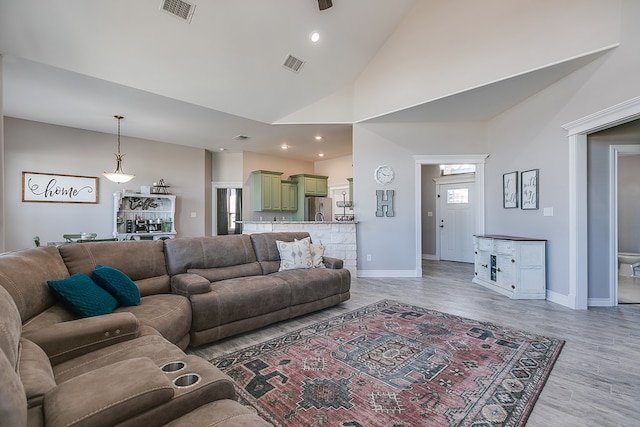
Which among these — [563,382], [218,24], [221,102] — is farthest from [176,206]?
[563,382]

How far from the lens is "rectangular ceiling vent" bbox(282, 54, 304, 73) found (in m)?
4.47

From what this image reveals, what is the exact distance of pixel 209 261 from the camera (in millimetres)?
3307

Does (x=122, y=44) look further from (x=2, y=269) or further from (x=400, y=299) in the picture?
(x=400, y=299)

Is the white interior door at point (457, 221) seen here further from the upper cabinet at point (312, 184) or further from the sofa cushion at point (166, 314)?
the sofa cushion at point (166, 314)

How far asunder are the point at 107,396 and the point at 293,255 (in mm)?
2843

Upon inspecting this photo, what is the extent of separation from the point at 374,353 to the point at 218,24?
3.98 meters

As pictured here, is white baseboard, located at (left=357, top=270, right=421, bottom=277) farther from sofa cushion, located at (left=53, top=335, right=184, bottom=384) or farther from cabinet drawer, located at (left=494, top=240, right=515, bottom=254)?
sofa cushion, located at (left=53, top=335, right=184, bottom=384)

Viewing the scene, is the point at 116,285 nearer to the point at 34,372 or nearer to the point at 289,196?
the point at 34,372

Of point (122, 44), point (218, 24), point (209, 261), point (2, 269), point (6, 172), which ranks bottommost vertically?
point (209, 261)

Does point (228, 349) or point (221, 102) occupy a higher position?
point (221, 102)

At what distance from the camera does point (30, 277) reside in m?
1.84

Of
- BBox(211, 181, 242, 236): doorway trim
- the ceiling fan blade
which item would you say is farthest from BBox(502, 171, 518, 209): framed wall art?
BBox(211, 181, 242, 236): doorway trim

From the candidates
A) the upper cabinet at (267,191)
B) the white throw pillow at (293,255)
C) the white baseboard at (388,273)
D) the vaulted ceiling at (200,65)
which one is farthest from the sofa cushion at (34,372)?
the upper cabinet at (267,191)

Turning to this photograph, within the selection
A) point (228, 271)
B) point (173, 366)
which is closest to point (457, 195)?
point (228, 271)
